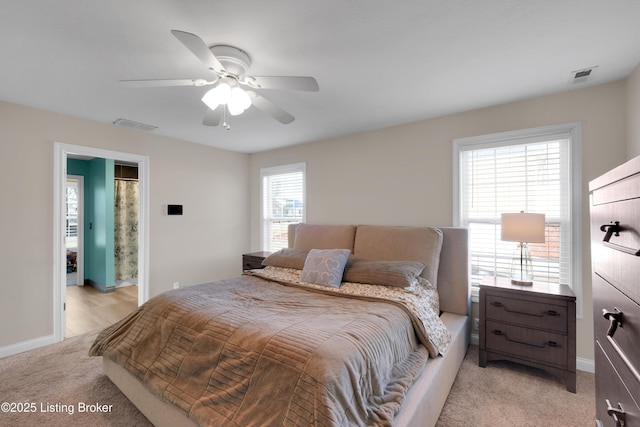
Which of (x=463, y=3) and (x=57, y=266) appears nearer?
(x=463, y=3)

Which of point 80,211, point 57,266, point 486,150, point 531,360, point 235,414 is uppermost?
point 486,150

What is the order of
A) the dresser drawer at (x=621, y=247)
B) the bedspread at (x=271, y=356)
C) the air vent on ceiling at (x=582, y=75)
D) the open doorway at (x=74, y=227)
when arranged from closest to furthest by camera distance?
the dresser drawer at (x=621, y=247) < the bedspread at (x=271, y=356) < the air vent on ceiling at (x=582, y=75) < the open doorway at (x=74, y=227)

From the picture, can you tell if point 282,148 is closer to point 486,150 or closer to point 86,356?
point 486,150

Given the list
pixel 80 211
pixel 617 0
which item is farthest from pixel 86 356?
pixel 617 0

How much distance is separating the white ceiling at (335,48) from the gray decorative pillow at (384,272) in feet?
5.10

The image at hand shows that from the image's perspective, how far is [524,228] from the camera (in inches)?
93.4

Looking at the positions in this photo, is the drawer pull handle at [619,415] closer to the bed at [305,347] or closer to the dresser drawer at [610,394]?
the dresser drawer at [610,394]

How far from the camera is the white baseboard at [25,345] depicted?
273 cm

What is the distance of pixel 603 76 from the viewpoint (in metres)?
2.25

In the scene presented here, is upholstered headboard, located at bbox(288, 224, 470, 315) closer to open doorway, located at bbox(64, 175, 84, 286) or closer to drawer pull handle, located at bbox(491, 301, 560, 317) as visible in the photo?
drawer pull handle, located at bbox(491, 301, 560, 317)

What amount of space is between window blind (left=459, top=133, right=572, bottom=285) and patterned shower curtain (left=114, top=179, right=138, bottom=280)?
5.64 m

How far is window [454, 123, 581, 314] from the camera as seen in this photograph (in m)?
2.52

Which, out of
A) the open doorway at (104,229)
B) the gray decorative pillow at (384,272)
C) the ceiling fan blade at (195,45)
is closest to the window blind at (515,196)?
the gray decorative pillow at (384,272)

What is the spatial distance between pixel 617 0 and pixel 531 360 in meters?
2.42
